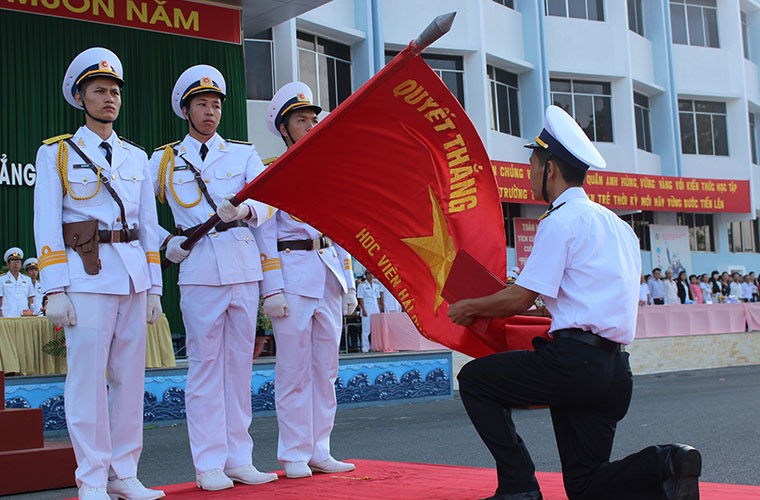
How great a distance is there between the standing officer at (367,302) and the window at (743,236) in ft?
56.5

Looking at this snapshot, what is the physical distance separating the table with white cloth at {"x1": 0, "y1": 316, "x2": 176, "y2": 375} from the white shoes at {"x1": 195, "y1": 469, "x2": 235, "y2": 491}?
5989 mm

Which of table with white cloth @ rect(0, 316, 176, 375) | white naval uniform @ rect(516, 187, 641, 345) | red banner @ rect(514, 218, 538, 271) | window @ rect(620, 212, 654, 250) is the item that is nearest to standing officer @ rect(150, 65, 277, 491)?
white naval uniform @ rect(516, 187, 641, 345)

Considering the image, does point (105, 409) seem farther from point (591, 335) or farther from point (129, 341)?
point (591, 335)

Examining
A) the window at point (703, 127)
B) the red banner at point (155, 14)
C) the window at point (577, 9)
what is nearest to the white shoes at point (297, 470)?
the red banner at point (155, 14)

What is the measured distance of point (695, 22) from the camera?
3161 cm

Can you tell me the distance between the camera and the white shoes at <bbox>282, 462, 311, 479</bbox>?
5.54 metres

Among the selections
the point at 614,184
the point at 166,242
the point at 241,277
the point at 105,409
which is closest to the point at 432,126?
the point at 241,277

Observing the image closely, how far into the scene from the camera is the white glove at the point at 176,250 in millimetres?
5354

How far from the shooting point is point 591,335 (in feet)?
12.8

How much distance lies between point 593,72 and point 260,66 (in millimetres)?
11569

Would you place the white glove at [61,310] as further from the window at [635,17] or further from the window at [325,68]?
the window at [635,17]

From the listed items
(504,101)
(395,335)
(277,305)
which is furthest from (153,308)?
(504,101)

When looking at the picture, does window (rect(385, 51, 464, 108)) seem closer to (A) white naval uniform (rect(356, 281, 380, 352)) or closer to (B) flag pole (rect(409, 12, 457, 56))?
(A) white naval uniform (rect(356, 281, 380, 352))

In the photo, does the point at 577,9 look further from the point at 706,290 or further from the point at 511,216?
the point at 706,290
